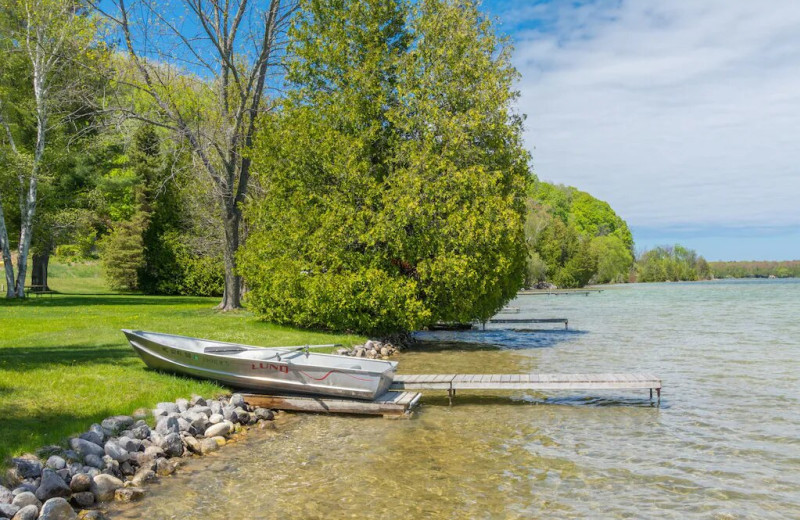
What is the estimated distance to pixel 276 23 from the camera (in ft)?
85.3

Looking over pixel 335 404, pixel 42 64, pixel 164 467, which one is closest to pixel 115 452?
pixel 164 467

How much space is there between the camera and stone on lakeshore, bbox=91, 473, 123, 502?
814cm

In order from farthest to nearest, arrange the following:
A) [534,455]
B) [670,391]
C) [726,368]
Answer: [726,368] → [670,391] → [534,455]

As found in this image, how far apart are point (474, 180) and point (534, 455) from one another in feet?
41.9

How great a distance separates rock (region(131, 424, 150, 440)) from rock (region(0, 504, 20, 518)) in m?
2.86

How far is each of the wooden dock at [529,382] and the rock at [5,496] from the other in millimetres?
8519

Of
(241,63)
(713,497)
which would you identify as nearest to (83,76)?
(241,63)

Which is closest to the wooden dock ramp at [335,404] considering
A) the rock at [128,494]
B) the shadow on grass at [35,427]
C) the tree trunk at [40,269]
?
the shadow on grass at [35,427]

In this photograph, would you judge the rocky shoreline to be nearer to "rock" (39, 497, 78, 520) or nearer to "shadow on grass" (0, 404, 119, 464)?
"rock" (39, 497, 78, 520)

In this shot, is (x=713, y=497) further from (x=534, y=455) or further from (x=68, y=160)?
(x=68, y=160)

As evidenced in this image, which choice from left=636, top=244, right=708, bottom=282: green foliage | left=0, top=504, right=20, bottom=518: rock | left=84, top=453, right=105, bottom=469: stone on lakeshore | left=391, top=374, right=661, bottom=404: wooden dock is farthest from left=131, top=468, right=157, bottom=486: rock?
left=636, top=244, right=708, bottom=282: green foliage

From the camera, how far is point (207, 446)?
10.4 meters

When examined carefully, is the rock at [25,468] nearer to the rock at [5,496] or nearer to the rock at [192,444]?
the rock at [5,496]

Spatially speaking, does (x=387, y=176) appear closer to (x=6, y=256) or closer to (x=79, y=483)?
(x=79, y=483)
